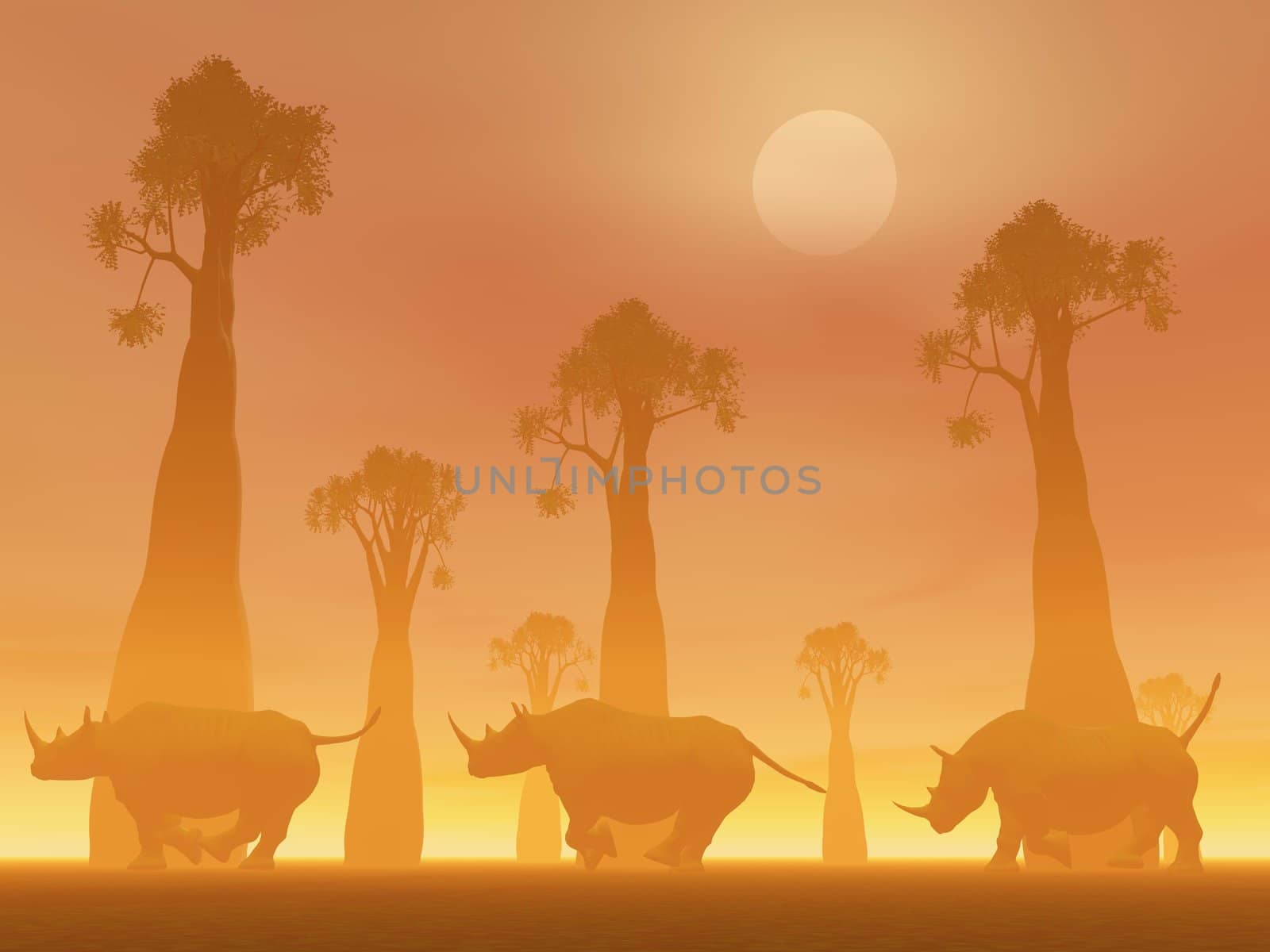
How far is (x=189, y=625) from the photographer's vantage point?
91.4 feet

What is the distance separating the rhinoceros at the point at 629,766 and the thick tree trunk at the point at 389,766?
19.7m

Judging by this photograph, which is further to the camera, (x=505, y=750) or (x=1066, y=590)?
(x=1066, y=590)

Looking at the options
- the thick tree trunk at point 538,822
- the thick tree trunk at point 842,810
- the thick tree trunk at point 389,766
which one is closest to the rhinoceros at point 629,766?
the thick tree trunk at point 389,766

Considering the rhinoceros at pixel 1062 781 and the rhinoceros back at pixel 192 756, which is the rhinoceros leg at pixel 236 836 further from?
the rhinoceros at pixel 1062 781

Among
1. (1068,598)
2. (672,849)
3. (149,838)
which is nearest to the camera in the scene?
(149,838)

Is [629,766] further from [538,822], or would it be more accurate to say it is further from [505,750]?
[538,822]

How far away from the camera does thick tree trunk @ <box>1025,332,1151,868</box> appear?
29859 millimetres

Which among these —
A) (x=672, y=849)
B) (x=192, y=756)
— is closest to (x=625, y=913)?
(x=672, y=849)

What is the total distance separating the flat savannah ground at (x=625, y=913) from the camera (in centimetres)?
1033

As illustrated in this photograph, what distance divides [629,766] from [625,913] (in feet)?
31.4

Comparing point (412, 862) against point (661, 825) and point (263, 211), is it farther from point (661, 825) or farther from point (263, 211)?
point (263, 211)

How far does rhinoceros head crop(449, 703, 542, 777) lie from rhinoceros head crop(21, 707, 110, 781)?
242 inches

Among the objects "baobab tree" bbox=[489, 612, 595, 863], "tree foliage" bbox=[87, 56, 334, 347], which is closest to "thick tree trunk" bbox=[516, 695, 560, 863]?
"baobab tree" bbox=[489, 612, 595, 863]

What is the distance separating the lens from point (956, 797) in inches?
947
